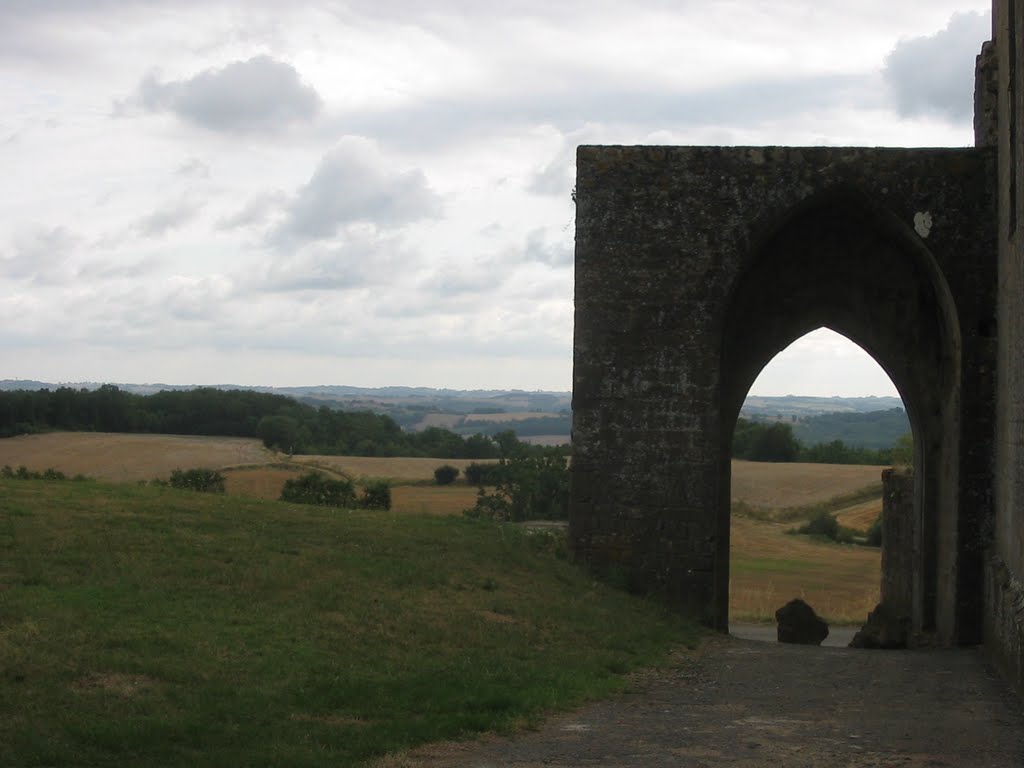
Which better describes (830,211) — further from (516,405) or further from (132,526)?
(516,405)

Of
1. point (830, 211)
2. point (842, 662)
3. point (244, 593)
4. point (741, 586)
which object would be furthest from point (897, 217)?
point (741, 586)

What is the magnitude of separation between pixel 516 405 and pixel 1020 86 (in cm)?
17703

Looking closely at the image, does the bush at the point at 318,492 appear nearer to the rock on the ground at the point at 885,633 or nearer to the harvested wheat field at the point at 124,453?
the rock on the ground at the point at 885,633

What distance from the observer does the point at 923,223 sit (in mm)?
13078

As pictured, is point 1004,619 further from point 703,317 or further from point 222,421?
point 222,421

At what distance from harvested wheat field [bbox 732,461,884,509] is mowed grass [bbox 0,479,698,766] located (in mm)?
33121

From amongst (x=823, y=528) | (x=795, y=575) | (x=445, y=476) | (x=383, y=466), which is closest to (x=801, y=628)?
(x=795, y=575)

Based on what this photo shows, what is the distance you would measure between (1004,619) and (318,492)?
13841mm

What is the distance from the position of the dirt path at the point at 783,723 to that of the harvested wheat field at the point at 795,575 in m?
11.3

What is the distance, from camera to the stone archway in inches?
512

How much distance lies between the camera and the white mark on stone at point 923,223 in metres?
13.1

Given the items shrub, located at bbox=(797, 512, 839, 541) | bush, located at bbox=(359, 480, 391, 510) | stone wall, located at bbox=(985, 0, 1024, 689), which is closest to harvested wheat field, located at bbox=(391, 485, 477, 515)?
bush, located at bbox=(359, 480, 391, 510)

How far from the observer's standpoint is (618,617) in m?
11.6

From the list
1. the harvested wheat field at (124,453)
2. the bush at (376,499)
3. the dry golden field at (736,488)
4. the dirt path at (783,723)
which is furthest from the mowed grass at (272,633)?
the harvested wheat field at (124,453)
